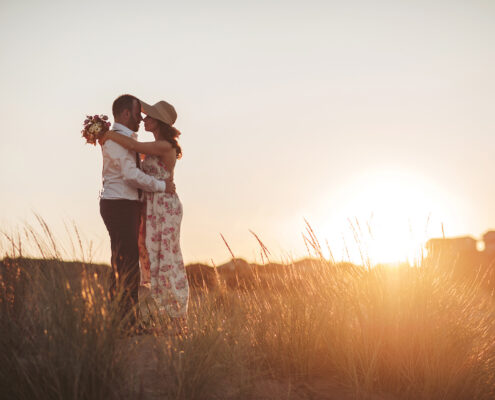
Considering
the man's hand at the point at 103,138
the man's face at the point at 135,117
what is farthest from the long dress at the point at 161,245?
the man's hand at the point at 103,138

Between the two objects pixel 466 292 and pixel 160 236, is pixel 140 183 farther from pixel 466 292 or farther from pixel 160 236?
pixel 466 292

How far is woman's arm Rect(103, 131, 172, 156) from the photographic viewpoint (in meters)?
4.91

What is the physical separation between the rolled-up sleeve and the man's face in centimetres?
39

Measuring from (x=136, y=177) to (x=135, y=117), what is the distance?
723mm

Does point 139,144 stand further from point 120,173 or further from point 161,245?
point 161,245

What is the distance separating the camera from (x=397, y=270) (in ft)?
14.1

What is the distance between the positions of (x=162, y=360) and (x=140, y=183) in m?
2.12

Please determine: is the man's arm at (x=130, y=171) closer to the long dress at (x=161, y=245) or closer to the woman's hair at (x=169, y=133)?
the long dress at (x=161, y=245)

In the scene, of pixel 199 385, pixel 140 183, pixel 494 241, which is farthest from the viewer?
pixel 494 241

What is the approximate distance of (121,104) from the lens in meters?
5.08

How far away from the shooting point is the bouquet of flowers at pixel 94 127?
5.15 meters

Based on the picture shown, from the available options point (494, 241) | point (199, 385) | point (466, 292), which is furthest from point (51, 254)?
point (494, 241)

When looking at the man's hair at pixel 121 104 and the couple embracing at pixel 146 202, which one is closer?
the couple embracing at pixel 146 202

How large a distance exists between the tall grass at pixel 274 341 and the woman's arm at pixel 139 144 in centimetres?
153
